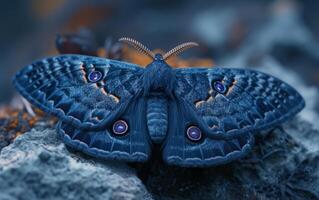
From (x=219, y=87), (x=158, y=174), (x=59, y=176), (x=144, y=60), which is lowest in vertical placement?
(x=59, y=176)

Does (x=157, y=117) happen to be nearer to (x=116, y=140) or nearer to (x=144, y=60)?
(x=116, y=140)

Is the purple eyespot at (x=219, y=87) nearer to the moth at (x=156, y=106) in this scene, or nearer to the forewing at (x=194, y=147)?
the moth at (x=156, y=106)

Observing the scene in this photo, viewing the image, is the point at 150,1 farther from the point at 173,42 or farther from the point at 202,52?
the point at 202,52

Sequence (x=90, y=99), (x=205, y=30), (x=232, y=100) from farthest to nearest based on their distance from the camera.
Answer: (x=205, y=30) < (x=232, y=100) < (x=90, y=99)

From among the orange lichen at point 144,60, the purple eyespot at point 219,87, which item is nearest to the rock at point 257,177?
the purple eyespot at point 219,87

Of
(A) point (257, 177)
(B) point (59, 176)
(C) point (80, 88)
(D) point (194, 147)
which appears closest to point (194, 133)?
(D) point (194, 147)

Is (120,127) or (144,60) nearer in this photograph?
(120,127)

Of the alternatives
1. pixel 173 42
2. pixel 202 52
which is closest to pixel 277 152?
pixel 202 52
